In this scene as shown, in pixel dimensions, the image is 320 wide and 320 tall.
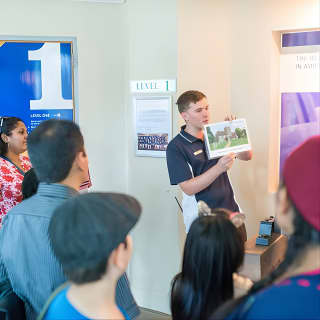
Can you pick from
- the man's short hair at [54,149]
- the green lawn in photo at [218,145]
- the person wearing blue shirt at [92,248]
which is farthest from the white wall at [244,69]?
the person wearing blue shirt at [92,248]

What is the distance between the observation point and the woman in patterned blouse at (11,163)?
10.2 ft

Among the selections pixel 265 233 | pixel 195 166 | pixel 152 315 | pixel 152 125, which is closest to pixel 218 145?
pixel 195 166

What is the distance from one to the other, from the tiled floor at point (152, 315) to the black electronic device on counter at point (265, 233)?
126 cm

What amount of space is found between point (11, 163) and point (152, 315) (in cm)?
168

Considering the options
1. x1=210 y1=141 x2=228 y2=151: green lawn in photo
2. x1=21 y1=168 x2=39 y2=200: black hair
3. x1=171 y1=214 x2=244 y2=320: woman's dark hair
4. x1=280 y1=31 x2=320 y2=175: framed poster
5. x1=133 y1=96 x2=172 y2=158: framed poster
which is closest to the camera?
x1=171 y1=214 x2=244 y2=320: woman's dark hair

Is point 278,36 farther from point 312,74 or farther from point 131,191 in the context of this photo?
point 131,191

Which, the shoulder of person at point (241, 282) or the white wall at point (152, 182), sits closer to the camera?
the shoulder of person at point (241, 282)

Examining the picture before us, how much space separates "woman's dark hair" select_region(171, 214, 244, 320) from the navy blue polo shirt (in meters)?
1.28

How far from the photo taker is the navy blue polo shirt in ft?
9.72

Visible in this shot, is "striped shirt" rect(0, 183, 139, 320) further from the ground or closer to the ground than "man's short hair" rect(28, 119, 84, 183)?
closer to the ground

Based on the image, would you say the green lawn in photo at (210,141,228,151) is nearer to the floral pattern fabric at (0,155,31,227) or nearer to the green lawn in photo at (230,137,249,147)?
the green lawn in photo at (230,137,249,147)

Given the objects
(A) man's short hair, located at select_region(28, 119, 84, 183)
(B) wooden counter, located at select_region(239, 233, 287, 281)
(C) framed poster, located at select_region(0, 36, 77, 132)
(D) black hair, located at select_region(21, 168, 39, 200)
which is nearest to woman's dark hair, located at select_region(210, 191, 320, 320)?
(A) man's short hair, located at select_region(28, 119, 84, 183)

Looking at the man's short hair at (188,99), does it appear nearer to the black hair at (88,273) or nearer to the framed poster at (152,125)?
the framed poster at (152,125)

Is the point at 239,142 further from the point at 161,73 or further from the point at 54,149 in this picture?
the point at 54,149
